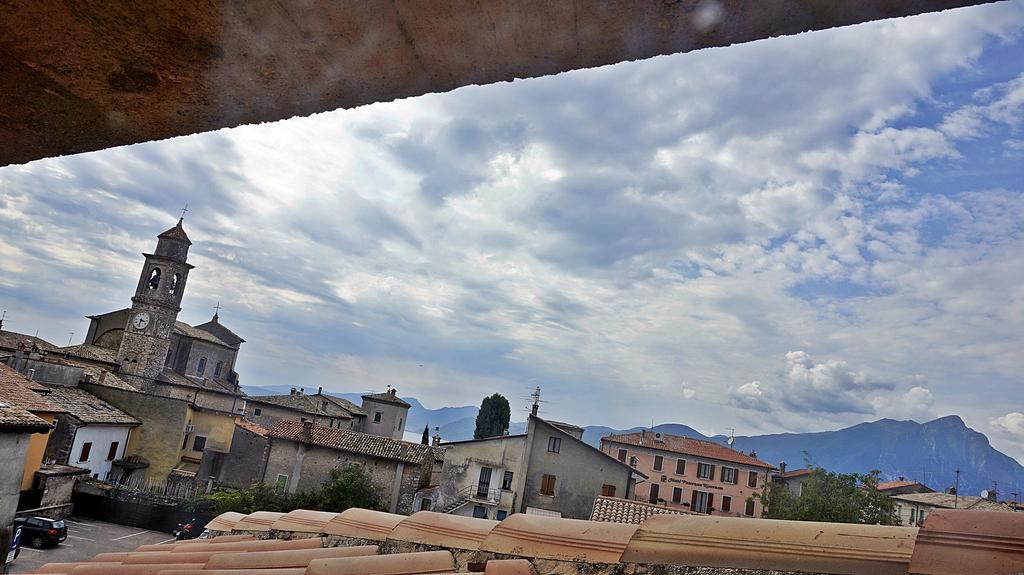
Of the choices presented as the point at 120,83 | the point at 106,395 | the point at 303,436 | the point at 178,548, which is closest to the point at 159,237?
the point at 106,395

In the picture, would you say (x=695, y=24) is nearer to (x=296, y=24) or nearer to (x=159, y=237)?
(x=296, y=24)

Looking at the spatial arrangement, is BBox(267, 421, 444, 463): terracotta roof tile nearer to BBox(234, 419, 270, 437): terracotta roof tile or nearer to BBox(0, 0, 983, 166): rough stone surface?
BBox(234, 419, 270, 437): terracotta roof tile

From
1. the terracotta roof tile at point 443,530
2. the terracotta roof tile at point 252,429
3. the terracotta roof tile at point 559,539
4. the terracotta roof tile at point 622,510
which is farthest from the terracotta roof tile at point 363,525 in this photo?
the terracotta roof tile at point 252,429

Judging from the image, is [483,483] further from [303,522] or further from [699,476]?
[303,522]

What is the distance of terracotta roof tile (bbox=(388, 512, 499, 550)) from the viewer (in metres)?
3.76

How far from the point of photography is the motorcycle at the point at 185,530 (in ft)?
83.5

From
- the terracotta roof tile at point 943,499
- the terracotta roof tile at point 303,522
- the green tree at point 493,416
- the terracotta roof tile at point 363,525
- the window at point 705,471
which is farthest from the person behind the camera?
the green tree at point 493,416

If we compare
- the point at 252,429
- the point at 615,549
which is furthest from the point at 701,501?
the point at 615,549

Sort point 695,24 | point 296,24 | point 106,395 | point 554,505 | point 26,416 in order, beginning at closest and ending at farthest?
point 695,24 < point 296,24 < point 26,416 < point 554,505 < point 106,395

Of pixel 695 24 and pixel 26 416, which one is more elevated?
pixel 695 24

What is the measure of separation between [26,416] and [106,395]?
26.0 m

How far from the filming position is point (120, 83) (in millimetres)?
1375

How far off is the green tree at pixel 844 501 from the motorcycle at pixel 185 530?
26941 mm

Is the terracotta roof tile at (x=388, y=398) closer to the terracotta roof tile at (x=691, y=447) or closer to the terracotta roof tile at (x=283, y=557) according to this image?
the terracotta roof tile at (x=691, y=447)
